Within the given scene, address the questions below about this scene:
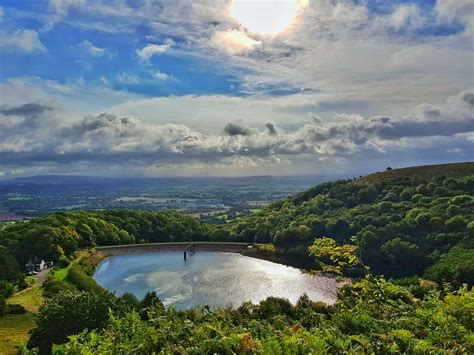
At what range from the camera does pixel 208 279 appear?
138 feet

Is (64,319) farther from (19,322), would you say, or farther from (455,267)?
(455,267)

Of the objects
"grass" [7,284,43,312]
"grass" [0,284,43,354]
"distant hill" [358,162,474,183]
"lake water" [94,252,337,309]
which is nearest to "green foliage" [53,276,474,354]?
"grass" [0,284,43,354]

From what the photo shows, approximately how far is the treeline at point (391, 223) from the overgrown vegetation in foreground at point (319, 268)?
0.16 m

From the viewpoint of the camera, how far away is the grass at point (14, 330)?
2159cm

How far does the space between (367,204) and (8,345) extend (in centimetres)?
5520

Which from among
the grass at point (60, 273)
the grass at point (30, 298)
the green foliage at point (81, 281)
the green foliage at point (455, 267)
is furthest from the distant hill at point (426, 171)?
the grass at point (30, 298)

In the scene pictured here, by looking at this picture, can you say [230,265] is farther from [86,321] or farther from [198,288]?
[86,321]

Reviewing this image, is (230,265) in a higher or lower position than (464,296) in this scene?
lower

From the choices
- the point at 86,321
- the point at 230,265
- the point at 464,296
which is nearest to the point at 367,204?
the point at 230,265

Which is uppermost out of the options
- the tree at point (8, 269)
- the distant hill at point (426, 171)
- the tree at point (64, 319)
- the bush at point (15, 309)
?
the distant hill at point (426, 171)

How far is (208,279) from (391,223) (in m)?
24.8

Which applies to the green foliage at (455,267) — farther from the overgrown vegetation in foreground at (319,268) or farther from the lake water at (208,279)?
the lake water at (208,279)

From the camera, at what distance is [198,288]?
3838 centimetres

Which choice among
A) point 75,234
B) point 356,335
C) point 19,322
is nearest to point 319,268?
point 19,322
